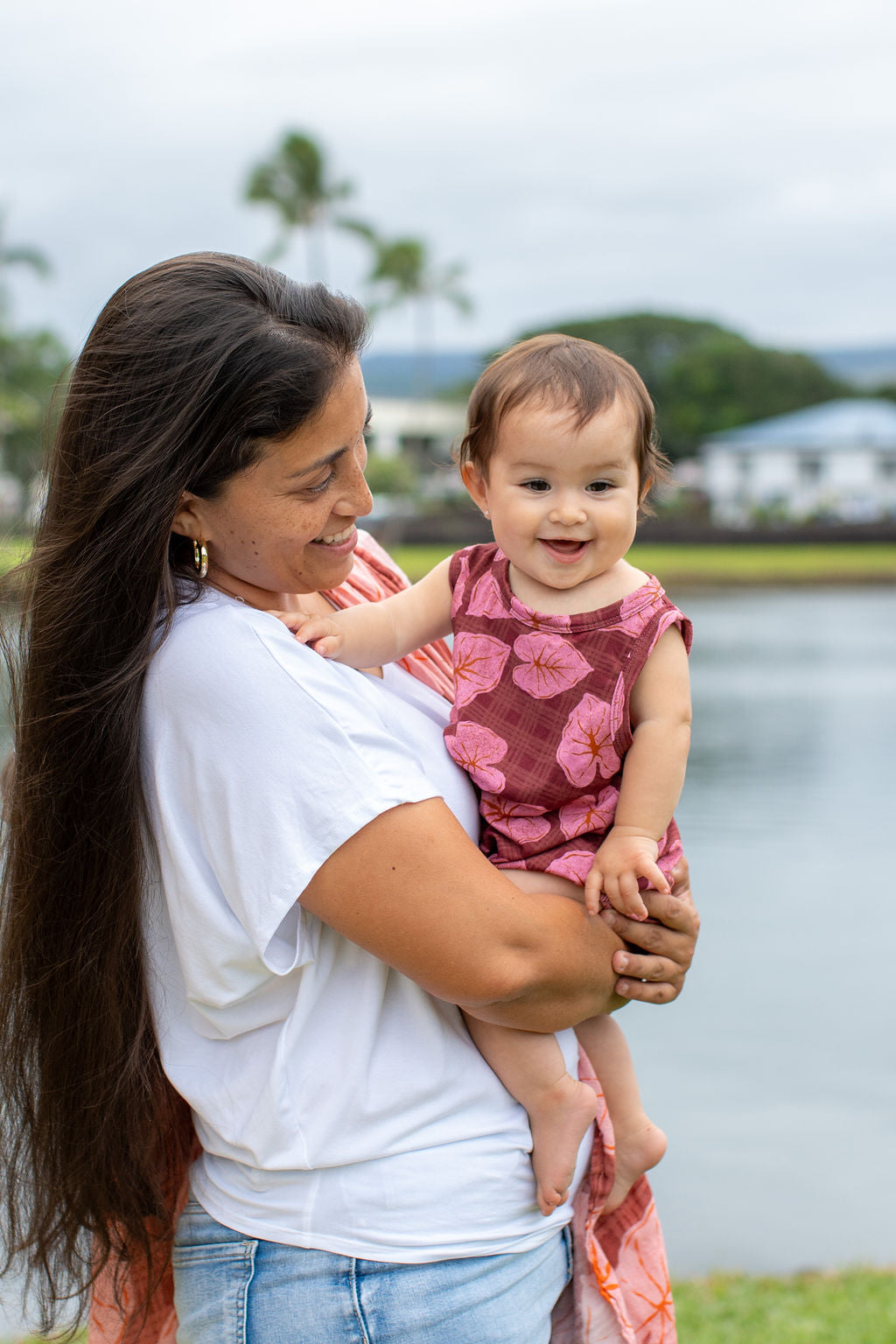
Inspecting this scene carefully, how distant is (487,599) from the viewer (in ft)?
5.07

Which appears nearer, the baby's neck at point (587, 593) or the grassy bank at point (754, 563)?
the baby's neck at point (587, 593)

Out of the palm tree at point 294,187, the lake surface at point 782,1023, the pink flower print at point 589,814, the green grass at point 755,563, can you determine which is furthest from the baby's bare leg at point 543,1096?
the palm tree at point 294,187

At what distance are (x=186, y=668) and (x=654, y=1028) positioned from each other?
3.44 metres

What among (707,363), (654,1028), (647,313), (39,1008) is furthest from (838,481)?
(39,1008)

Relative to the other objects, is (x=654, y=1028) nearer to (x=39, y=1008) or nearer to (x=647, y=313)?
(x=39, y=1008)

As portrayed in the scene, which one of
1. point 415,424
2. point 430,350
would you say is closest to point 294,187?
point 430,350

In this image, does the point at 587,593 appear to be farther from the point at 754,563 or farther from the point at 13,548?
the point at 754,563

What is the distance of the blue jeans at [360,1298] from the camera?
123 cm

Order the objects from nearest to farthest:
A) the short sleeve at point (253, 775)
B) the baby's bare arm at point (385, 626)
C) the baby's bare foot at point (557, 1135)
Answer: the short sleeve at point (253, 775)
the baby's bare foot at point (557, 1135)
the baby's bare arm at point (385, 626)

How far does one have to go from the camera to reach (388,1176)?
49.0 inches

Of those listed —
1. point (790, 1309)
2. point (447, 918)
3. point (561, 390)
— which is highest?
point (561, 390)

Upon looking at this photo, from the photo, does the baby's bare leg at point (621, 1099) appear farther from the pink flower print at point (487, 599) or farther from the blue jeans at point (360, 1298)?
the pink flower print at point (487, 599)

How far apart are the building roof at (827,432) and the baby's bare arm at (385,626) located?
159 ft

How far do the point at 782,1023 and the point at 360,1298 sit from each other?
10.8 feet
